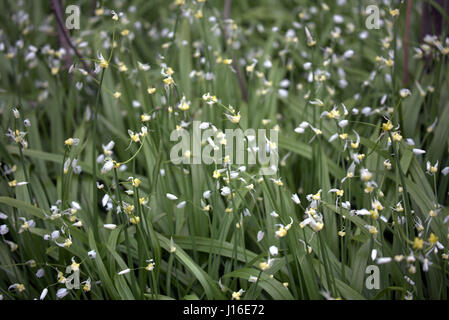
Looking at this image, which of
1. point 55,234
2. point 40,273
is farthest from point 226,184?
point 40,273

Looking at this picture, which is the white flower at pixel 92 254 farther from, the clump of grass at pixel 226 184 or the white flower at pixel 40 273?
the white flower at pixel 40 273

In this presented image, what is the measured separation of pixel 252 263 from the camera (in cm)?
169

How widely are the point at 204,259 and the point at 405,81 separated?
66.2 inches

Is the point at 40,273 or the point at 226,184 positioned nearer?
the point at 40,273

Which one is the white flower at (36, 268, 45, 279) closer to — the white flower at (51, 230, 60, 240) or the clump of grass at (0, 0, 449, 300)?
the clump of grass at (0, 0, 449, 300)

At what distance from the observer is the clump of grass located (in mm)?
1634

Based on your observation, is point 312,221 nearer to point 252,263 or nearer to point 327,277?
point 327,277

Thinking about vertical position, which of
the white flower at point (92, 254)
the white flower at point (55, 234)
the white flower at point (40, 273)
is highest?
the white flower at point (55, 234)

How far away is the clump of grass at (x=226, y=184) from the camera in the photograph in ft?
5.36

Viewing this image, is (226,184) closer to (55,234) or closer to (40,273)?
(55,234)

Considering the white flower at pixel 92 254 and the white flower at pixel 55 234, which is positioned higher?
the white flower at pixel 55 234

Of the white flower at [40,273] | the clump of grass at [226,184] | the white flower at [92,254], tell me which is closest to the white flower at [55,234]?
the clump of grass at [226,184]

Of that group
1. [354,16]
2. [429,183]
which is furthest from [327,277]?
[354,16]

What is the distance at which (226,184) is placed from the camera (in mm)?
1940
